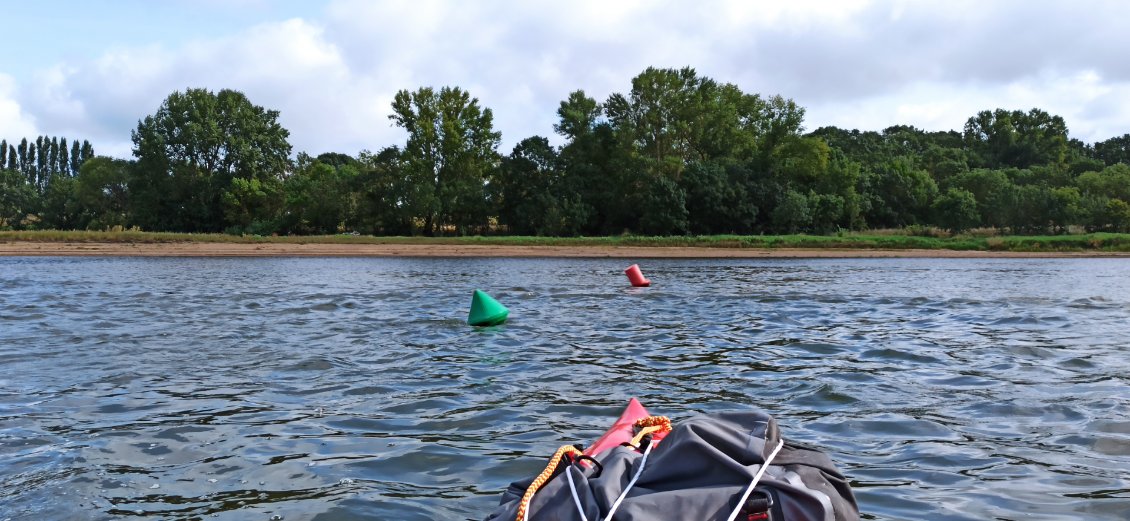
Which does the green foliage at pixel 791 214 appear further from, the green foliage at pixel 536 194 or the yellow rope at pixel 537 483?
the yellow rope at pixel 537 483

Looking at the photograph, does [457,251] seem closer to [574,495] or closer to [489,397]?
[489,397]

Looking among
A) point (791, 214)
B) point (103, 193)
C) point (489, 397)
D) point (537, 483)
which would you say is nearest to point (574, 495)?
point (537, 483)

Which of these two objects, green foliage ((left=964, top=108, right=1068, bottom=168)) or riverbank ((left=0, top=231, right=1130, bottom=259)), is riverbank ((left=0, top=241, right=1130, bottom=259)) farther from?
green foliage ((left=964, top=108, right=1068, bottom=168))

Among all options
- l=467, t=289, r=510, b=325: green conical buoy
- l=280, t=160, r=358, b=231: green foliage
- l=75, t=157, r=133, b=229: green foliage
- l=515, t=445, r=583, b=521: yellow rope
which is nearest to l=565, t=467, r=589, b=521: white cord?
l=515, t=445, r=583, b=521: yellow rope

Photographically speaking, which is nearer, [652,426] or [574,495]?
[574,495]

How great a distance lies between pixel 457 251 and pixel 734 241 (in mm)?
17863

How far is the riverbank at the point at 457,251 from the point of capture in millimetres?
47094

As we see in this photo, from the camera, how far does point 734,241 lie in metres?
54.3

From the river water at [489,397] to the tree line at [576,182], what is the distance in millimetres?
44228

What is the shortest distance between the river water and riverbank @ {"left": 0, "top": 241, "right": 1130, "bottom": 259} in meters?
28.8

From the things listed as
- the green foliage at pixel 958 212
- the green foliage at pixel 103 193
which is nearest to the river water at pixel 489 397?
the green foliage at pixel 958 212

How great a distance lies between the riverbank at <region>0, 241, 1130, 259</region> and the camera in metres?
47.1

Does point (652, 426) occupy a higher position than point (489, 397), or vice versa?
point (652, 426)

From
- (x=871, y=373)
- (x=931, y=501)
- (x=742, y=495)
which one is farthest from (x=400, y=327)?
(x=742, y=495)
